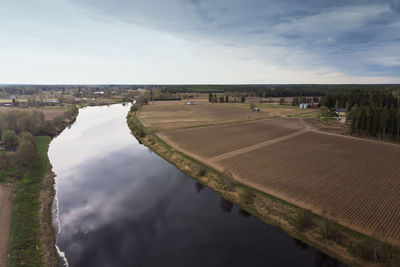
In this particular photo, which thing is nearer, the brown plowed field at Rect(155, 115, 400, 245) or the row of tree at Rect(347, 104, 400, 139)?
the brown plowed field at Rect(155, 115, 400, 245)

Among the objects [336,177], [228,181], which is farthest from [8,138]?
[336,177]

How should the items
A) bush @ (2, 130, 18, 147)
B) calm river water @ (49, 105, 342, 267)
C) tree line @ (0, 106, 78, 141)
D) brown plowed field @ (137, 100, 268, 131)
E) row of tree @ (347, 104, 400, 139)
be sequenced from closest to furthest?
1. calm river water @ (49, 105, 342, 267)
2. bush @ (2, 130, 18, 147)
3. row of tree @ (347, 104, 400, 139)
4. tree line @ (0, 106, 78, 141)
5. brown plowed field @ (137, 100, 268, 131)

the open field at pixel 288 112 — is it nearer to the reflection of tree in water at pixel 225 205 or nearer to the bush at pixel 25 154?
the reflection of tree in water at pixel 225 205

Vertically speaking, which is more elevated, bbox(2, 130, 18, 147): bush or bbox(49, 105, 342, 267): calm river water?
bbox(2, 130, 18, 147): bush

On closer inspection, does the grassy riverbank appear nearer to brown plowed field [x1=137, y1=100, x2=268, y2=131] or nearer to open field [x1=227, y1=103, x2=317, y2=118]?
brown plowed field [x1=137, y1=100, x2=268, y2=131]

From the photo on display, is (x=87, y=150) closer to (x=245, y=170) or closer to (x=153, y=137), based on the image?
(x=153, y=137)

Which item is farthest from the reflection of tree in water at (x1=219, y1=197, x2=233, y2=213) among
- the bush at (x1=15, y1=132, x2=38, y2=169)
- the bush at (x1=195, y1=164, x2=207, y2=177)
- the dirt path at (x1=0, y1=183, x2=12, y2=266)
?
the bush at (x1=15, y1=132, x2=38, y2=169)

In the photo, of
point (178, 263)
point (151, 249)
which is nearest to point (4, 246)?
point (151, 249)
